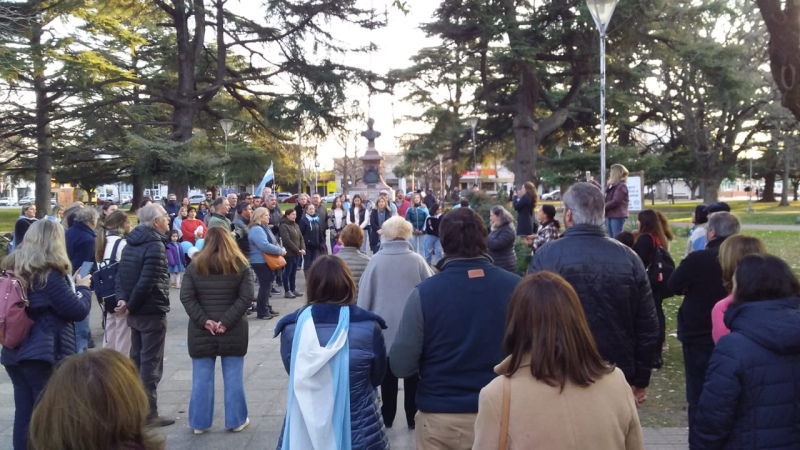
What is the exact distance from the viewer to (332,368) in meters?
3.78

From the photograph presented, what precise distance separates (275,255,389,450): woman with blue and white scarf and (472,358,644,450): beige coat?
4.88ft

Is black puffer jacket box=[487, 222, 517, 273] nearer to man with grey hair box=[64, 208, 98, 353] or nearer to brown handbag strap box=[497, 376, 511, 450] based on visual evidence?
man with grey hair box=[64, 208, 98, 353]

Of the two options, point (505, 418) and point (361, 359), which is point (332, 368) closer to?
point (361, 359)

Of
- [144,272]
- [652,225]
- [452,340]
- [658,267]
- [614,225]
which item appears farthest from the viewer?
[614,225]

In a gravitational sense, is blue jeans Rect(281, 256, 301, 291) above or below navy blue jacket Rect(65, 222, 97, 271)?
below

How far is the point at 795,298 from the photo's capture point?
3.31 m

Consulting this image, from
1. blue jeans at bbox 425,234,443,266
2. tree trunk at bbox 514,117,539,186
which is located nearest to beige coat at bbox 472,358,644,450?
blue jeans at bbox 425,234,443,266

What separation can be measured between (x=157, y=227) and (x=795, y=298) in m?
5.12

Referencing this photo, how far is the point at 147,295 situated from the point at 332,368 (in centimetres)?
291

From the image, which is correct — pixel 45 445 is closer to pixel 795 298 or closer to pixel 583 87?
pixel 795 298

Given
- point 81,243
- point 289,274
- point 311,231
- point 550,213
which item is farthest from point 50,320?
point 311,231

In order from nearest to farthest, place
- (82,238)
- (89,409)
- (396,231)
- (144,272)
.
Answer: (89,409) < (396,231) < (144,272) < (82,238)

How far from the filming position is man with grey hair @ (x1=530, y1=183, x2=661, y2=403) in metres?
3.96

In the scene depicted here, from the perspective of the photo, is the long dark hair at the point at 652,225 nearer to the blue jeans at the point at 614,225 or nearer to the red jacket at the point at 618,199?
the red jacket at the point at 618,199
